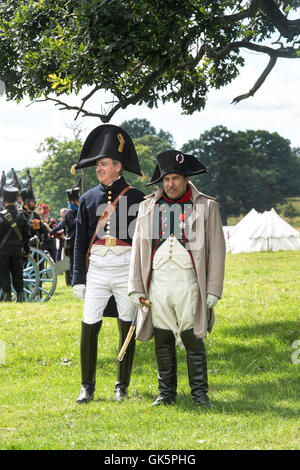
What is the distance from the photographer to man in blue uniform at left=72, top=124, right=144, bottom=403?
19.6 feet

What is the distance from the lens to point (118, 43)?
7773 mm

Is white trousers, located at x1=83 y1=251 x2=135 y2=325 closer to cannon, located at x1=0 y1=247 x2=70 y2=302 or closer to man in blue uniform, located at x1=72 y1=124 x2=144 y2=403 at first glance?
man in blue uniform, located at x1=72 y1=124 x2=144 y2=403

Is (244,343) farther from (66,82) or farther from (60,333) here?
(66,82)

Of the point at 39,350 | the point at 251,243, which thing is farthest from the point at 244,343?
the point at 251,243

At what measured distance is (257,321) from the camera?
988 cm

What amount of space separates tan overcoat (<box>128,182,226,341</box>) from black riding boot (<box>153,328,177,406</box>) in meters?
0.12

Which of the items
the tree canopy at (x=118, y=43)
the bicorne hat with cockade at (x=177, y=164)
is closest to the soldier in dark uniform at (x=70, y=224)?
the tree canopy at (x=118, y=43)

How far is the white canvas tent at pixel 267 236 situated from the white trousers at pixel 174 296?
30276 mm

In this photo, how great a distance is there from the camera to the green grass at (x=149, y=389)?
4.95m

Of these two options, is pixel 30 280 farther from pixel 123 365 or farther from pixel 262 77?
pixel 123 365

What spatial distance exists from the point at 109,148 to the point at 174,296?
4.91ft

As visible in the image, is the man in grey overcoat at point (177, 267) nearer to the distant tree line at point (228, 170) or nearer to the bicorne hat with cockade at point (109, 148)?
the bicorne hat with cockade at point (109, 148)

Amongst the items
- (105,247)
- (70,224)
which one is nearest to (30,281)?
(70,224)

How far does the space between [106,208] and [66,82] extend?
2.81 meters
